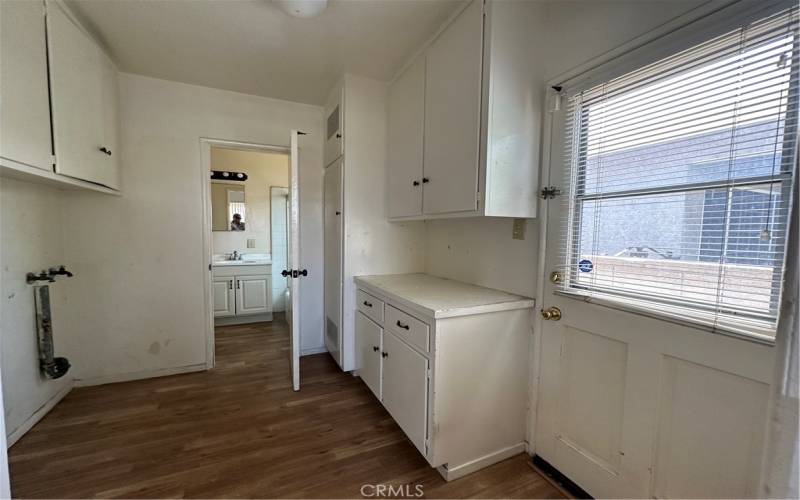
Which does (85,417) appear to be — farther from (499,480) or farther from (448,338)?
(499,480)

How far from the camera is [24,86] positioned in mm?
1340

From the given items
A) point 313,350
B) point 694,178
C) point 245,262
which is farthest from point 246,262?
point 694,178

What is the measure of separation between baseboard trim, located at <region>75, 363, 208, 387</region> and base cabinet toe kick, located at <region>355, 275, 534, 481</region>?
1.92 meters

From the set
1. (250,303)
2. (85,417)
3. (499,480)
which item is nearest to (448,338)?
(499,480)

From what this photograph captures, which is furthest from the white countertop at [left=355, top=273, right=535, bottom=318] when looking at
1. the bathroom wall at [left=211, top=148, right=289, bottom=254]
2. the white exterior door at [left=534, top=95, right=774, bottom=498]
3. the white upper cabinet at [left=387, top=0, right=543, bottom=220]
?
the bathroom wall at [left=211, top=148, right=289, bottom=254]

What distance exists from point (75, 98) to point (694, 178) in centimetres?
296

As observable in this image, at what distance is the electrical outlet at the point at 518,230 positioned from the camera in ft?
5.49

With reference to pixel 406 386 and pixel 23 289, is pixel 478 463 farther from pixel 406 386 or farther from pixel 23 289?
pixel 23 289

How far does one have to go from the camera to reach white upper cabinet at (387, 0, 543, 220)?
1.42m

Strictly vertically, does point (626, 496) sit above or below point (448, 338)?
below

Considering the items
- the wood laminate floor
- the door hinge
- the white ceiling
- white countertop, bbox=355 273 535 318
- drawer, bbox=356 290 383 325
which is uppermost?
the white ceiling

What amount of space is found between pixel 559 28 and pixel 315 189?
221 cm

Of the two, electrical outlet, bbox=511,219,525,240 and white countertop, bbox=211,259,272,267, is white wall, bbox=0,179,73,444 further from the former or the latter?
electrical outlet, bbox=511,219,525,240

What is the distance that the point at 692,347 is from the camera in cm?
104
